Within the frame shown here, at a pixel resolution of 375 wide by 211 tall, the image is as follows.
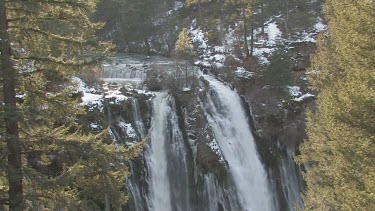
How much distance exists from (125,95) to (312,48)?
1837 cm

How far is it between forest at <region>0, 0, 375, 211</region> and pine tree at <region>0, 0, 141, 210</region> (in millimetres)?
26

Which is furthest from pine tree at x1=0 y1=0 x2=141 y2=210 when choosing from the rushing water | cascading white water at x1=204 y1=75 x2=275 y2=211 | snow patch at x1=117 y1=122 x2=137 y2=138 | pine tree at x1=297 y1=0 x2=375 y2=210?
cascading white water at x1=204 y1=75 x2=275 y2=211

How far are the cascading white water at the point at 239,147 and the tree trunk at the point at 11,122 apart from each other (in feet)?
53.0

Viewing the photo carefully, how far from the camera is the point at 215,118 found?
24.2 metres

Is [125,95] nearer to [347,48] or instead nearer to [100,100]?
[100,100]

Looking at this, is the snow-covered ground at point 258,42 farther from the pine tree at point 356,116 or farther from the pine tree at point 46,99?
the pine tree at point 46,99

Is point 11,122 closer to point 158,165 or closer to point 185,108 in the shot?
point 158,165

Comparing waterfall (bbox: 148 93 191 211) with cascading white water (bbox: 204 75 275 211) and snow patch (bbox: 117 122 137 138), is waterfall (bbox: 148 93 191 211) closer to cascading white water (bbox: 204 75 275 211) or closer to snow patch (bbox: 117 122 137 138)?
snow patch (bbox: 117 122 137 138)

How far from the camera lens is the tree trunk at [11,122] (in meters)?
6.50

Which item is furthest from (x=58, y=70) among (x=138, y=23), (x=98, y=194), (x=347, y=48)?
(x=138, y=23)

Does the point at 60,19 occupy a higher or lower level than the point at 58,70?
higher

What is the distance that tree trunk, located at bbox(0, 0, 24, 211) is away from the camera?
6.50m

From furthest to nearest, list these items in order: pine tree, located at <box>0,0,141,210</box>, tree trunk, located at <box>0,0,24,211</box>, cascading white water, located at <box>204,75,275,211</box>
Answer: cascading white water, located at <box>204,75,275,211</box>
pine tree, located at <box>0,0,141,210</box>
tree trunk, located at <box>0,0,24,211</box>

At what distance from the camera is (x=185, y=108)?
23.6m
